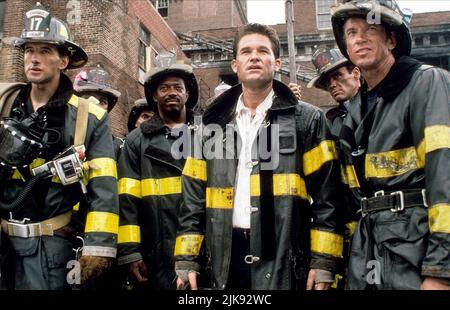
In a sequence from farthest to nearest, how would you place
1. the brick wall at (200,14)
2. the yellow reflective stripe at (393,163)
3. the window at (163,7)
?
the window at (163,7) < the brick wall at (200,14) < the yellow reflective stripe at (393,163)

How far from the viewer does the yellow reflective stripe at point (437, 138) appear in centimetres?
225

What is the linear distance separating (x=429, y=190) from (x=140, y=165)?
2.47 m

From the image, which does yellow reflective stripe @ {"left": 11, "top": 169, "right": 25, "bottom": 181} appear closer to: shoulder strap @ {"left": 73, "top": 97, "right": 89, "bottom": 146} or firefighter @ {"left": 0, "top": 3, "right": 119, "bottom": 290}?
firefighter @ {"left": 0, "top": 3, "right": 119, "bottom": 290}

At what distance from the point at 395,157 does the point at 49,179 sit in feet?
7.65

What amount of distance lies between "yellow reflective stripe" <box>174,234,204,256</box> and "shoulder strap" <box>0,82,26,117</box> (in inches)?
63.9

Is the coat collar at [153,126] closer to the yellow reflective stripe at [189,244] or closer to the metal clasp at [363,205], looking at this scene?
the yellow reflective stripe at [189,244]

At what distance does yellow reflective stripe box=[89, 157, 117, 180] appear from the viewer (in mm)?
3243

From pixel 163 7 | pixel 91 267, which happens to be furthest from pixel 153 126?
pixel 163 7

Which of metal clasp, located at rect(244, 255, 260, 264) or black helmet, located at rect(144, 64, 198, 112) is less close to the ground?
black helmet, located at rect(144, 64, 198, 112)

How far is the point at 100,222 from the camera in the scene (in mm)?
3094

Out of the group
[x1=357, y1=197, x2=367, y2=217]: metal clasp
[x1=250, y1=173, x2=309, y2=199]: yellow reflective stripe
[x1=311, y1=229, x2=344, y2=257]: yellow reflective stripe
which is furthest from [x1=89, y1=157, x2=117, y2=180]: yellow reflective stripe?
[x1=357, y1=197, x2=367, y2=217]: metal clasp

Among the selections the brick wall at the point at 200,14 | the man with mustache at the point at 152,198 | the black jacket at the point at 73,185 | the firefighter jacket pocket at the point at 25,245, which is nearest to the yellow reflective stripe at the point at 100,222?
the black jacket at the point at 73,185
